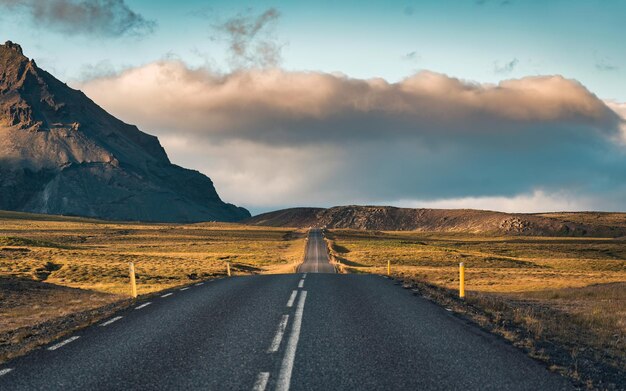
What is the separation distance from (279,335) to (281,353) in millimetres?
1499

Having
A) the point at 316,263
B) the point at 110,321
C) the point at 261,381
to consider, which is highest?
the point at 261,381

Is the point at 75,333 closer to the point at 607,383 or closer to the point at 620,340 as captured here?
the point at 607,383

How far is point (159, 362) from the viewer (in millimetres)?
8891

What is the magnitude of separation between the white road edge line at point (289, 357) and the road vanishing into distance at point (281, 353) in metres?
0.02

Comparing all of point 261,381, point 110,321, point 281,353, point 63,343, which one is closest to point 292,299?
point 110,321

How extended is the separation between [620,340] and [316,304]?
764 cm

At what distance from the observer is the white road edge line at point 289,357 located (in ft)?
25.0

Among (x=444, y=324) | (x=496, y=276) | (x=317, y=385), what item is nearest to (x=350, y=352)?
(x=317, y=385)

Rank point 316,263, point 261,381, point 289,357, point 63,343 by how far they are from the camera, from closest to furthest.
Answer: point 261,381, point 289,357, point 63,343, point 316,263

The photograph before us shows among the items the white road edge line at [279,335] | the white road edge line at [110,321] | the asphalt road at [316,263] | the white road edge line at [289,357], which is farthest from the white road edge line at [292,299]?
the asphalt road at [316,263]

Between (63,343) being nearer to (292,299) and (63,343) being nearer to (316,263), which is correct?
(292,299)

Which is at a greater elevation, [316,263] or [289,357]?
[289,357]

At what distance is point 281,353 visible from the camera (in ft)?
30.8

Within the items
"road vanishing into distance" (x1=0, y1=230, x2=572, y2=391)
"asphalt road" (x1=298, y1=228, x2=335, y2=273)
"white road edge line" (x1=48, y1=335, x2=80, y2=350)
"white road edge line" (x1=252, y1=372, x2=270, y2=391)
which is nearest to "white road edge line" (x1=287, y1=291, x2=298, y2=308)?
"road vanishing into distance" (x1=0, y1=230, x2=572, y2=391)
